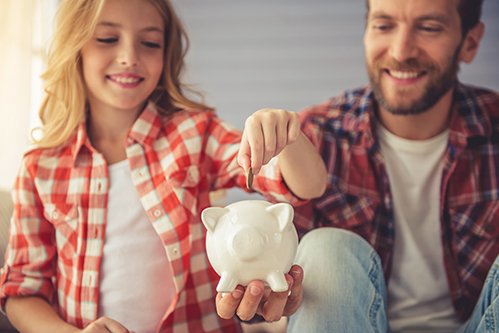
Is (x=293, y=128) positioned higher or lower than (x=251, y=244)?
higher

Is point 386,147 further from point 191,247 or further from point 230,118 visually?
point 230,118

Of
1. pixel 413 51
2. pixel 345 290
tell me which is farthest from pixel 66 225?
pixel 413 51

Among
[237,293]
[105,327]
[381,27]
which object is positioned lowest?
[105,327]

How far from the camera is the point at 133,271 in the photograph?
1.23 metres

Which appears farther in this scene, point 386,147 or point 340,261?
A: point 386,147

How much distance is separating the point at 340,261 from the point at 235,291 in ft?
0.90

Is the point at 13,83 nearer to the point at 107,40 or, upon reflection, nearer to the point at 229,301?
the point at 107,40

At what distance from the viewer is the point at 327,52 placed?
314 cm

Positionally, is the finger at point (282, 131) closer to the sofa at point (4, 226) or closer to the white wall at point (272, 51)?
the sofa at point (4, 226)

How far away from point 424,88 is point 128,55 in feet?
2.37

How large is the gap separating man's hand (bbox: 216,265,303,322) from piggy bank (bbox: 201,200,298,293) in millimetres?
19

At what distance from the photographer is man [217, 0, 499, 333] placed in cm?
135

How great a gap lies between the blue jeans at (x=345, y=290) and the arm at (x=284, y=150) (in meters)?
0.11

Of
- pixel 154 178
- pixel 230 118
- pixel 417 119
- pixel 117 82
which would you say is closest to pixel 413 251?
pixel 417 119
